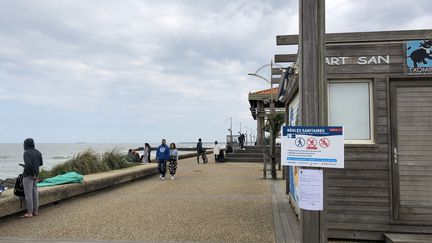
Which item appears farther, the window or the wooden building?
the window

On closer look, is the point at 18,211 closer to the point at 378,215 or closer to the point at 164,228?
the point at 164,228

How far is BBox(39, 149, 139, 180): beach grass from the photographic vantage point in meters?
13.6

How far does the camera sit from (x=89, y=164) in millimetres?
14703

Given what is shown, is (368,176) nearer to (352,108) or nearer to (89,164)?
(352,108)

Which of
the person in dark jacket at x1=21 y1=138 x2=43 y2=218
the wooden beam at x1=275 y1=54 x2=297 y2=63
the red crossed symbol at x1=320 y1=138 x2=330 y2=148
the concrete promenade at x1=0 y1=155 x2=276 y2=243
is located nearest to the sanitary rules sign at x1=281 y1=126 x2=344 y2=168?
the red crossed symbol at x1=320 y1=138 x2=330 y2=148

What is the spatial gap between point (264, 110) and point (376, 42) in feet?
81.0

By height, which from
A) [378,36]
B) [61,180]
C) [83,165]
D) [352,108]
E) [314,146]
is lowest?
[61,180]

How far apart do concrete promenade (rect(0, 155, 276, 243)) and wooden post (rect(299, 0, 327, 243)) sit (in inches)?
95.3

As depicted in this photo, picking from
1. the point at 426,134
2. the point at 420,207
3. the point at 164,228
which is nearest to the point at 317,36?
the point at 426,134

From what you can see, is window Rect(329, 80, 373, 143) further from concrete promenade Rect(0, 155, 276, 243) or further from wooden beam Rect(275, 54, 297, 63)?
concrete promenade Rect(0, 155, 276, 243)

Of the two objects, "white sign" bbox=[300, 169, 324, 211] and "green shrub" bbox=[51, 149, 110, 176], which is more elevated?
"white sign" bbox=[300, 169, 324, 211]

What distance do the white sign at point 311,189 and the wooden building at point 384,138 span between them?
7.70 ft

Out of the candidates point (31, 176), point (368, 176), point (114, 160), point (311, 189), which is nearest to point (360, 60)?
point (368, 176)

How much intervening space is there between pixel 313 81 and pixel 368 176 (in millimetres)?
2888
